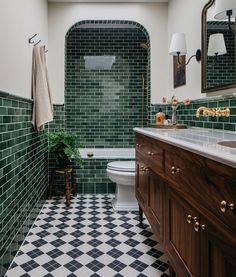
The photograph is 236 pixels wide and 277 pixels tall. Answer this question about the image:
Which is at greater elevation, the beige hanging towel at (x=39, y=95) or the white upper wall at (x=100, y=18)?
the white upper wall at (x=100, y=18)

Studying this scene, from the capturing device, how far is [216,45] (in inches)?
84.0

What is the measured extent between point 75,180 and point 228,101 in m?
2.23

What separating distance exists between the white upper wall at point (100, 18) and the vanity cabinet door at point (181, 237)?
244cm

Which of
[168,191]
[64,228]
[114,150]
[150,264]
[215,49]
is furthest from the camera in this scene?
[114,150]

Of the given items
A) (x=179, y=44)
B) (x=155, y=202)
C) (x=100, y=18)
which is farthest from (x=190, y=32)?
(x=155, y=202)

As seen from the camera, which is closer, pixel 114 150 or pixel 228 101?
pixel 228 101

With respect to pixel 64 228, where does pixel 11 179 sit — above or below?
above

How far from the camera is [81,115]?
14.6 feet

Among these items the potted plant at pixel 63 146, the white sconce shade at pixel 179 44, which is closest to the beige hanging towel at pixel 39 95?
the potted plant at pixel 63 146

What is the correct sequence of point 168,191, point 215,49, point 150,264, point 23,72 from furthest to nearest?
point 23,72
point 215,49
point 150,264
point 168,191

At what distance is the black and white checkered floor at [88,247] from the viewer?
1801mm

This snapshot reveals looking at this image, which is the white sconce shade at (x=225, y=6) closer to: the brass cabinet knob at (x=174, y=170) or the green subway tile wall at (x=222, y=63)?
the green subway tile wall at (x=222, y=63)

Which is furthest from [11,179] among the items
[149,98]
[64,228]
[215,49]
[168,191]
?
[149,98]

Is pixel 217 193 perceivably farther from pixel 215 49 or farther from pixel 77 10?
pixel 77 10
